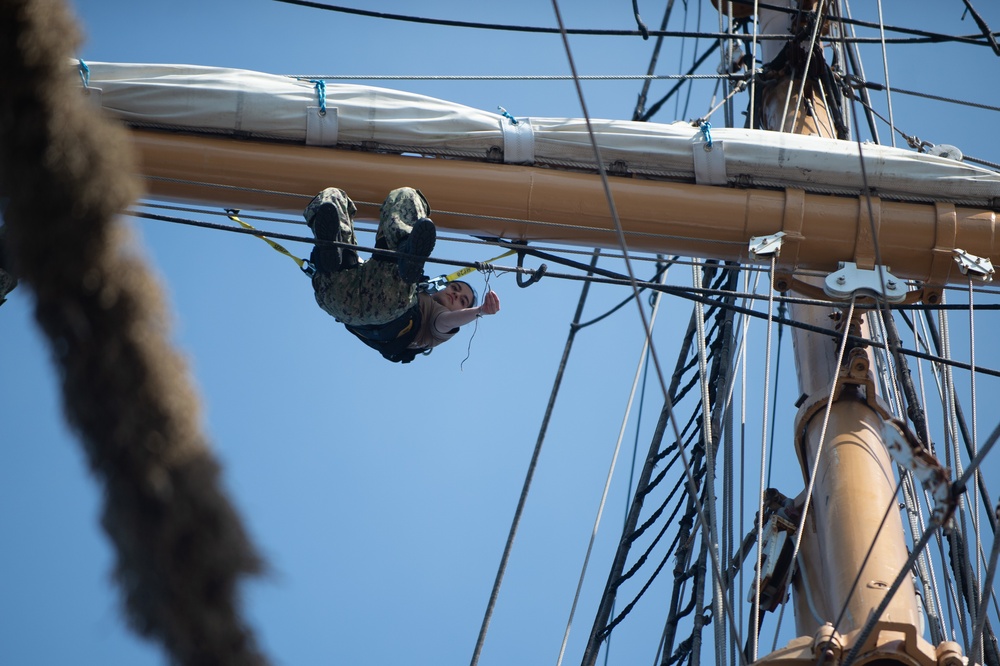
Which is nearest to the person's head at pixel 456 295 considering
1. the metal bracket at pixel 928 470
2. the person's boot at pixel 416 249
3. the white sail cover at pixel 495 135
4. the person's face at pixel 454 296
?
the person's face at pixel 454 296

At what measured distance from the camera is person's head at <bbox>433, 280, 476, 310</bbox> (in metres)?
5.07

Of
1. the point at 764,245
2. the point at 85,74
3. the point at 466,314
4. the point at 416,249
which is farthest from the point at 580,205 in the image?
the point at 85,74

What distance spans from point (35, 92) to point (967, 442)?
656cm

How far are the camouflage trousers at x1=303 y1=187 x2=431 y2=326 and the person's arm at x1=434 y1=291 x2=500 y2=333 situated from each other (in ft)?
0.62

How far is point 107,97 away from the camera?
215 inches

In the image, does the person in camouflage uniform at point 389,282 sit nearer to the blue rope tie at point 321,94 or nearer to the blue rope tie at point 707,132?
the blue rope tie at point 321,94

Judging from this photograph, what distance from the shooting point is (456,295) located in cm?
508

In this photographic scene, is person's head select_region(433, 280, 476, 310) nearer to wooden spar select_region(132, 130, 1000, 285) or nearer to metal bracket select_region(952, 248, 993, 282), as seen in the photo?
wooden spar select_region(132, 130, 1000, 285)

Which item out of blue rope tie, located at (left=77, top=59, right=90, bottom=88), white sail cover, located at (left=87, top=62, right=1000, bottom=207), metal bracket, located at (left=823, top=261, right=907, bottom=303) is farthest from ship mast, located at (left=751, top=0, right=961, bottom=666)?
blue rope tie, located at (left=77, top=59, right=90, bottom=88)

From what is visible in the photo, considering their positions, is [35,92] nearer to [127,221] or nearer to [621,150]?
[127,221]

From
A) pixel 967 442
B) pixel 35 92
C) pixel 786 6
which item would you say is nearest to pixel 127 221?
pixel 35 92

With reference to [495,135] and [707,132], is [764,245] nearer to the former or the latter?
[707,132]

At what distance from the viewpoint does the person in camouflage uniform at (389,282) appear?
4.66 metres

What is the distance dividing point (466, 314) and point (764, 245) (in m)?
1.51
